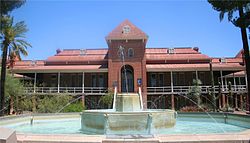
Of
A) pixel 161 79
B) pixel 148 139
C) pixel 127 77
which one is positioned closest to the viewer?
pixel 148 139

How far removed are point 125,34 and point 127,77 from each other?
20.8ft

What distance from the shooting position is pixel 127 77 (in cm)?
3625

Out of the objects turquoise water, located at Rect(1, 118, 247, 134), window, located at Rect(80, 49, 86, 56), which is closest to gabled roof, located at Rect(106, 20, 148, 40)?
window, located at Rect(80, 49, 86, 56)

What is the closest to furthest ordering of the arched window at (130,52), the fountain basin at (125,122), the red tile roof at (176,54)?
the fountain basin at (125,122) → the arched window at (130,52) → the red tile roof at (176,54)

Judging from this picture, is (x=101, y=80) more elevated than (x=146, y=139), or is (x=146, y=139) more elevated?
(x=101, y=80)

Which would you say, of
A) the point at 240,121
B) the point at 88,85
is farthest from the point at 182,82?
Answer: the point at 240,121

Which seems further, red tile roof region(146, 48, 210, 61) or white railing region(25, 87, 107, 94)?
red tile roof region(146, 48, 210, 61)

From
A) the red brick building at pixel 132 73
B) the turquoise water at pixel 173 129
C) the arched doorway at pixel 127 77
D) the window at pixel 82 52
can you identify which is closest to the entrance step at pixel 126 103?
the turquoise water at pixel 173 129

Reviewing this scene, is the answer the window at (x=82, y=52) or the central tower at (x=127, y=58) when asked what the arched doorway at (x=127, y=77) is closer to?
the central tower at (x=127, y=58)

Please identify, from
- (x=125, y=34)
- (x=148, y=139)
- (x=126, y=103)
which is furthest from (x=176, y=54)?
(x=148, y=139)

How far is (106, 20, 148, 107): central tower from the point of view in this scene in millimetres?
34875

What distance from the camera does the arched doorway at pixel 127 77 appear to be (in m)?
35.3

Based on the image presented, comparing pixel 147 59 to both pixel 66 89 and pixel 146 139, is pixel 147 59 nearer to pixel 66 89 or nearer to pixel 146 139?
pixel 66 89

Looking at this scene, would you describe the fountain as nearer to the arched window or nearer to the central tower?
the central tower
